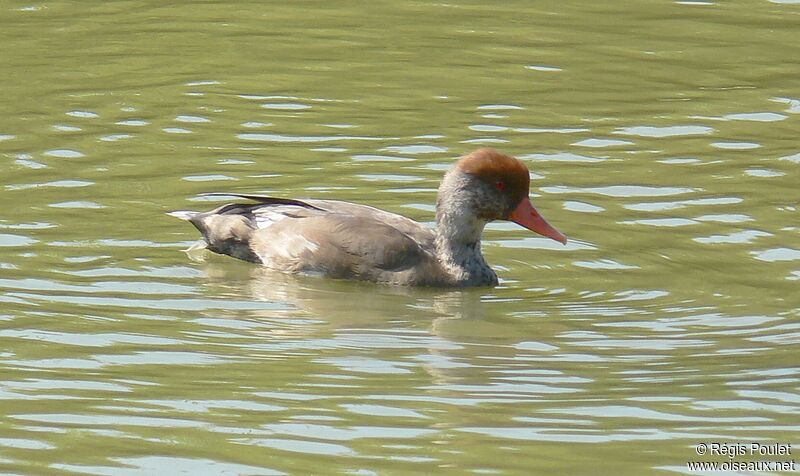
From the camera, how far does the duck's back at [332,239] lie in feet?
36.0

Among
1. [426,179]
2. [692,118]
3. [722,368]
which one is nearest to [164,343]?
[722,368]

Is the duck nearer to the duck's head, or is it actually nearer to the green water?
the duck's head

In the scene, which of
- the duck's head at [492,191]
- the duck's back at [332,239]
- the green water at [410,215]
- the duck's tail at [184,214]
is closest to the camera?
the green water at [410,215]

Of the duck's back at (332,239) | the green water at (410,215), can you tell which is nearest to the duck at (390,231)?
the duck's back at (332,239)

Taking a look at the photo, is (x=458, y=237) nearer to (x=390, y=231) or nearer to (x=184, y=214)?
(x=390, y=231)

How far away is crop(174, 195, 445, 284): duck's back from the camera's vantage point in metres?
11.0

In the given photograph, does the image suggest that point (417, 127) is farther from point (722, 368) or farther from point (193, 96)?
point (722, 368)

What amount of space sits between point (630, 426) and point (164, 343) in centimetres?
257

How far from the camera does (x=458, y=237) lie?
36.7 ft

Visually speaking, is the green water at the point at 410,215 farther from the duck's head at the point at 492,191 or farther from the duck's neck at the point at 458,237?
the duck's head at the point at 492,191

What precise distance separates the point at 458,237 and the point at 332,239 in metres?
0.79

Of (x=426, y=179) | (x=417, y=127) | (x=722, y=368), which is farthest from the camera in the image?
(x=417, y=127)

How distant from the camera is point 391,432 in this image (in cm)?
769

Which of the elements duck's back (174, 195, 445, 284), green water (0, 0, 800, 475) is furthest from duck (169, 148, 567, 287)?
green water (0, 0, 800, 475)
